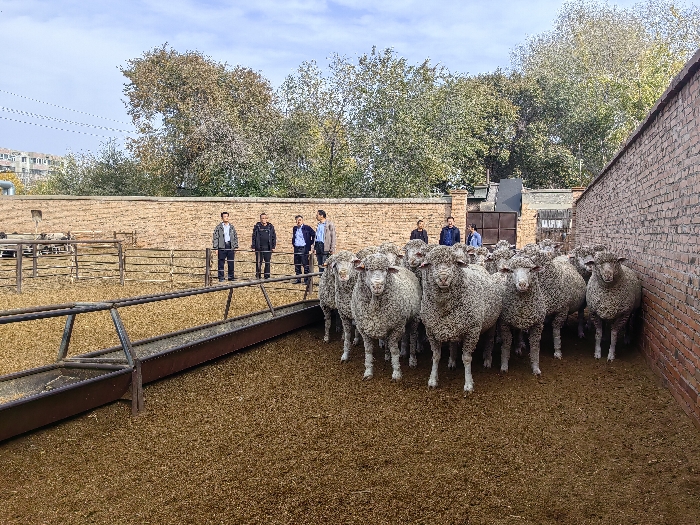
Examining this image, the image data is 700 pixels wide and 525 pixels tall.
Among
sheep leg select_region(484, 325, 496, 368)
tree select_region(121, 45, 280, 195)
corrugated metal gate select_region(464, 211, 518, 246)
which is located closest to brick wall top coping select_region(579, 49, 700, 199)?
sheep leg select_region(484, 325, 496, 368)

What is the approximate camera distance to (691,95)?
5234 mm

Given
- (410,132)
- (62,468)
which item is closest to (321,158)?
(410,132)

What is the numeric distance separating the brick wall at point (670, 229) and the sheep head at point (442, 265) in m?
2.04

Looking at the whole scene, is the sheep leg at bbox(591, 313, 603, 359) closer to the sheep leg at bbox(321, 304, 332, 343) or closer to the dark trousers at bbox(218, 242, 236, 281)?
the sheep leg at bbox(321, 304, 332, 343)

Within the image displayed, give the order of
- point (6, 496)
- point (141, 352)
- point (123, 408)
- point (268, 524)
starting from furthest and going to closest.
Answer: point (141, 352), point (123, 408), point (6, 496), point (268, 524)

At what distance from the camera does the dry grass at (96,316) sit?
7.37 m

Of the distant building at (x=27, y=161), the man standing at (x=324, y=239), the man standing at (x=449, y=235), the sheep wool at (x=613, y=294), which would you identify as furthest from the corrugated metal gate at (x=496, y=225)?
the distant building at (x=27, y=161)

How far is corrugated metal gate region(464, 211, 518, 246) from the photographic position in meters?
21.5

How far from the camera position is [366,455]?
4.33m

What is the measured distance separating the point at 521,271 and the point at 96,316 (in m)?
7.03

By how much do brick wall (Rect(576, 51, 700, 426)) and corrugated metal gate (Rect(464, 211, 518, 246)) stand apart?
41.9 feet

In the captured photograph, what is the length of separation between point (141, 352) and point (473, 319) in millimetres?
3595

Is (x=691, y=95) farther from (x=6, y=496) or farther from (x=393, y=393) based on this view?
(x=6, y=496)

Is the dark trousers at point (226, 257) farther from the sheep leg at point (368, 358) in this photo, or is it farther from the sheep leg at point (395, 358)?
the sheep leg at point (395, 358)
